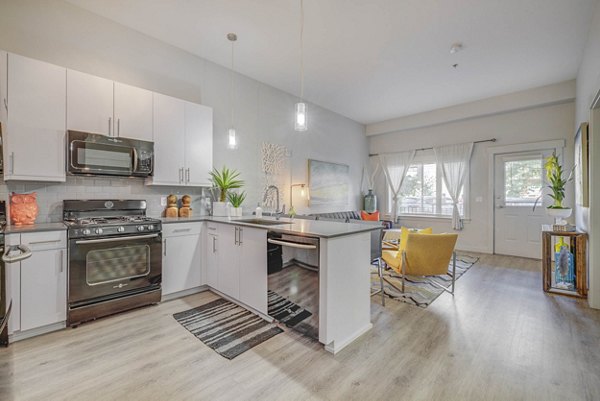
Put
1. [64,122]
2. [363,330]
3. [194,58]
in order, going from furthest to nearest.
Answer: [194,58], [64,122], [363,330]

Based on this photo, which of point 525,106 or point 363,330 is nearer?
point 363,330

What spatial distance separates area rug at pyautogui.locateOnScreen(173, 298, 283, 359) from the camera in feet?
6.86

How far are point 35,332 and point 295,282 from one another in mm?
2187

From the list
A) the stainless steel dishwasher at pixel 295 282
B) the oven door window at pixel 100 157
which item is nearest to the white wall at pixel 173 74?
the oven door window at pixel 100 157

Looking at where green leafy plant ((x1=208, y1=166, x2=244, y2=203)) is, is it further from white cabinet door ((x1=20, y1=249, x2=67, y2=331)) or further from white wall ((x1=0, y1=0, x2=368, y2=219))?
white cabinet door ((x1=20, y1=249, x2=67, y2=331))

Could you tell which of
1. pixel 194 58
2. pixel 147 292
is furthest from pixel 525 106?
pixel 147 292

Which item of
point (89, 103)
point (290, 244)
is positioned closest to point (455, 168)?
point (290, 244)

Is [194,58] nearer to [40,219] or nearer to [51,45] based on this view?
[51,45]

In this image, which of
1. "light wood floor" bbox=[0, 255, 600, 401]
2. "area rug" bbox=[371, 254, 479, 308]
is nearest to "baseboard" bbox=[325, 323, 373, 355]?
"light wood floor" bbox=[0, 255, 600, 401]

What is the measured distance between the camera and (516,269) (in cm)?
428

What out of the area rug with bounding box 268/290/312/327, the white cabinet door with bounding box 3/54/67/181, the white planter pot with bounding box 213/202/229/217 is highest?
the white cabinet door with bounding box 3/54/67/181

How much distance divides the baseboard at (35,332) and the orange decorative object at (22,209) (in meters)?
0.92

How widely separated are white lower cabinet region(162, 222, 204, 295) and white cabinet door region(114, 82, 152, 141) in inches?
42.8

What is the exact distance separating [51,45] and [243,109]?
7.43 ft
